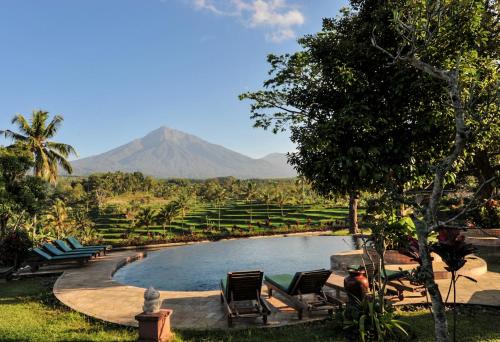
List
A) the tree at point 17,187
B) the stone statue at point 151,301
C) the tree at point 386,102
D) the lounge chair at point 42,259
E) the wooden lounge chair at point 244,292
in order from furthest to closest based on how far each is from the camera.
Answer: the tree at point 17,187
the lounge chair at point 42,259
the tree at point 386,102
the wooden lounge chair at point 244,292
the stone statue at point 151,301

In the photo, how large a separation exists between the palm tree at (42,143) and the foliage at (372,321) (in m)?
27.4

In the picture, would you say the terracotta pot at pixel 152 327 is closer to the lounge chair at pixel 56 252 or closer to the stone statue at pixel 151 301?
the stone statue at pixel 151 301

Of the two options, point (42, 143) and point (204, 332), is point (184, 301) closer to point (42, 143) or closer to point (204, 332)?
point (204, 332)

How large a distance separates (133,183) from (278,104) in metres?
79.7

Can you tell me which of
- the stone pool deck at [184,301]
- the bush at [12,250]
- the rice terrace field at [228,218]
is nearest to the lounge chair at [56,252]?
the bush at [12,250]

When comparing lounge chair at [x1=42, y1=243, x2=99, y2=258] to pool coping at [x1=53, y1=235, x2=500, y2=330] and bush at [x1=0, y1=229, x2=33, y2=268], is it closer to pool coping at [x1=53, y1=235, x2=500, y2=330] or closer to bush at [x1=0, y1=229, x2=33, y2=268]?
bush at [x1=0, y1=229, x2=33, y2=268]

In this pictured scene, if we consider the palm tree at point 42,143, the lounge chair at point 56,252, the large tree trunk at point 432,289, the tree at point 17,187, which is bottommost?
the lounge chair at point 56,252

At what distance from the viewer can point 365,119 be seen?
31.4 ft

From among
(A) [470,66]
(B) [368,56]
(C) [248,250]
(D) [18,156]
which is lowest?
(C) [248,250]

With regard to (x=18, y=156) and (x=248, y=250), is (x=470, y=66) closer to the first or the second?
(x=248, y=250)

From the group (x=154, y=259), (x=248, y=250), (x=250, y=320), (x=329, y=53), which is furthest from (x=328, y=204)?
(x=250, y=320)

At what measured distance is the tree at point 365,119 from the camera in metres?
9.88

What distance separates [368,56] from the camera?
10492 mm

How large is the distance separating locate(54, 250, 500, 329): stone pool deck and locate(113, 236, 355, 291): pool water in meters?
1.92
